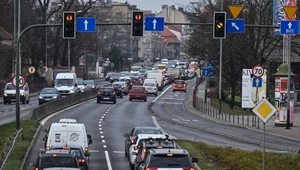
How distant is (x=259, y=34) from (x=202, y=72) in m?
7.32

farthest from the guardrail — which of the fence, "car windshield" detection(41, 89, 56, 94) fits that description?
"car windshield" detection(41, 89, 56, 94)

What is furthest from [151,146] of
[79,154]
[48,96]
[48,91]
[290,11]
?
[48,91]

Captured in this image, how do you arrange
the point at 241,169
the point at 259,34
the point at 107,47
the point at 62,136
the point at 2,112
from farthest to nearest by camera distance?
1. the point at 107,47
2. the point at 259,34
3. the point at 2,112
4. the point at 62,136
5. the point at 241,169

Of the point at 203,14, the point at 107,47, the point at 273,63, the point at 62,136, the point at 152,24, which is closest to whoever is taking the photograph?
the point at 62,136

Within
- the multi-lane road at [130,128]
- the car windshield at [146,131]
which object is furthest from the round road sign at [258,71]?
the car windshield at [146,131]

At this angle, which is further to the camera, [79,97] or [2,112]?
[79,97]

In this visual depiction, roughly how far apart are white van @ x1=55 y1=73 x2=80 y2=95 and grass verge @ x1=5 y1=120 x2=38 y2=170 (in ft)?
98.0

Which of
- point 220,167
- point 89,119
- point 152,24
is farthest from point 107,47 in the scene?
point 220,167

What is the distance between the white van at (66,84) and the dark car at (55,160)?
5358 centimetres

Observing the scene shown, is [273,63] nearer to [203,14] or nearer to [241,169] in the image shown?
[203,14]

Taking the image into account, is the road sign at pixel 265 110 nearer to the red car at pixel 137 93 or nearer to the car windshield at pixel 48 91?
the car windshield at pixel 48 91

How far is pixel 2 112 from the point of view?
2357 inches

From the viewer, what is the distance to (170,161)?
2067cm

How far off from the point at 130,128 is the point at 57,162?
84.9ft
